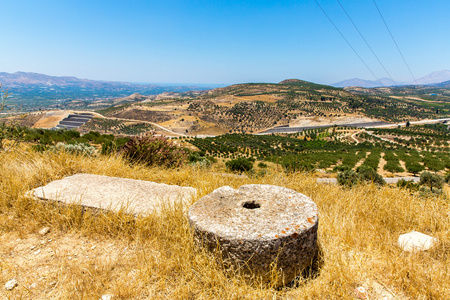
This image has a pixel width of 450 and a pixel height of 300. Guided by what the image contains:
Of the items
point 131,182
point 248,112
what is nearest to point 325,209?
point 131,182

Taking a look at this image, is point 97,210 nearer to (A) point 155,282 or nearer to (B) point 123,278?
(B) point 123,278

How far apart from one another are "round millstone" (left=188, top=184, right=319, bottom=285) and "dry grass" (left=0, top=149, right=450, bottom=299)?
171 mm

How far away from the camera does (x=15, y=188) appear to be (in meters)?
3.91

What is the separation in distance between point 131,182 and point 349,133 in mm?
89180

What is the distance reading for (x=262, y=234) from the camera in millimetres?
2357

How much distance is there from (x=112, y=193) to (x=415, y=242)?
4611 mm

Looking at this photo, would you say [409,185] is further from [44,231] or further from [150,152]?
[44,231]

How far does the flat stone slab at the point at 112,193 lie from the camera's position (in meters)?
3.51

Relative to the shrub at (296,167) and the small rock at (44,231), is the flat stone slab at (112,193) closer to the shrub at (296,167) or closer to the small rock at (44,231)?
the small rock at (44,231)

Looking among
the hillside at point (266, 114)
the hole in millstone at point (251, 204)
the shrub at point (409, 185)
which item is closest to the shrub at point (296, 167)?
the shrub at point (409, 185)

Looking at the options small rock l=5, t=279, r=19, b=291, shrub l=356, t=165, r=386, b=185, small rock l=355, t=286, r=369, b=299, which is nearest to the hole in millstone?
small rock l=355, t=286, r=369, b=299

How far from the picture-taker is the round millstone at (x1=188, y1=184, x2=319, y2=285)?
233cm

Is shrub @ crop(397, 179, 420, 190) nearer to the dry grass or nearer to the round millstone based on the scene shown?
the dry grass

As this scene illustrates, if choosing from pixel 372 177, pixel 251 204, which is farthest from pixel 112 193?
pixel 372 177
